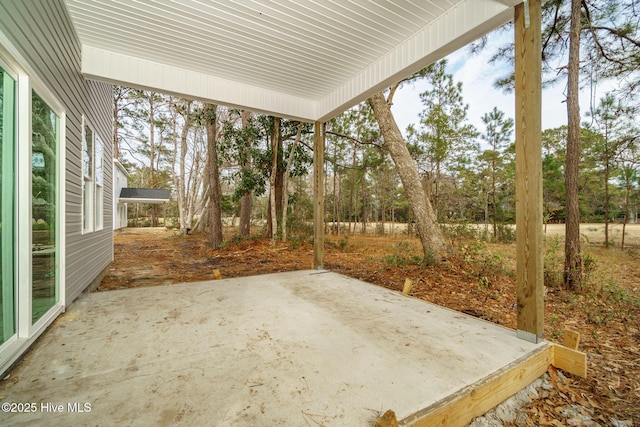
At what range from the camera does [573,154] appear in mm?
4480

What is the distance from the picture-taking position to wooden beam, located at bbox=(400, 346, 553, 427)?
1.42 metres

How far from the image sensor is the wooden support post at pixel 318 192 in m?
5.00

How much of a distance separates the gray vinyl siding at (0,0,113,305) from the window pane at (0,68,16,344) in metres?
0.34

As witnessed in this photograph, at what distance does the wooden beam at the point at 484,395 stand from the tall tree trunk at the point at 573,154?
10.9ft

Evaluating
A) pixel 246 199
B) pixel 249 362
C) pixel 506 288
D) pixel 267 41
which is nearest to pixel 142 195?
pixel 246 199

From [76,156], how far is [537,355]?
523cm

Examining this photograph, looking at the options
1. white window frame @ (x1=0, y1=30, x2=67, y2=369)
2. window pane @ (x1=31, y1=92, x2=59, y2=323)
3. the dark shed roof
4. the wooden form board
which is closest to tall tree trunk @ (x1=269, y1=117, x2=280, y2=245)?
window pane @ (x1=31, y1=92, x2=59, y2=323)

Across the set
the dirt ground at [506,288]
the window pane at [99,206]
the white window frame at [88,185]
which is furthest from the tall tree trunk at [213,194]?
the white window frame at [88,185]

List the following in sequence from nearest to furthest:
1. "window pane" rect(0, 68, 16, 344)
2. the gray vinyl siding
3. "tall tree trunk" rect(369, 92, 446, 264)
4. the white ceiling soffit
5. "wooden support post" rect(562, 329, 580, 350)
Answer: "window pane" rect(0, 68, 16, 344)
the gray vinyl siding
"wooden support post" rect(562, 329, 580, 350)
the white ceiling soffit
"tall tree trunk" rect(369, 92, 446, 264)

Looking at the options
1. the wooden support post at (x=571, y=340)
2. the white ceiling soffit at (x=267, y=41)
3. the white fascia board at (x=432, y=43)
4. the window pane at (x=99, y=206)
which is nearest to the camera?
the wooden support post at (x=571, y=340)

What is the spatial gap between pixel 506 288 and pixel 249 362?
4375 millimetres

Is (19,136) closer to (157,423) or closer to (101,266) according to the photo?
(157,423)

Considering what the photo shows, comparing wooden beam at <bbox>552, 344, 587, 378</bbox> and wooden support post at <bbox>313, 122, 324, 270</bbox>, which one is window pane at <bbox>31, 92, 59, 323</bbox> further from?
wooden beam at <bbox>552, 344, 587, 378</bbox>

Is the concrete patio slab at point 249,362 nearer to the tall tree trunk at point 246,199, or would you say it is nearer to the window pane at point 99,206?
the window pane at point 99,206
